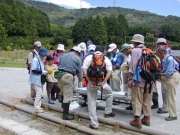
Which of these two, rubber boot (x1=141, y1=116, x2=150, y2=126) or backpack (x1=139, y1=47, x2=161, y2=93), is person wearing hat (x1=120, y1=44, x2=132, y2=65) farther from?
rubber boot (x1=141, y1=116, x2=150, y2=126)

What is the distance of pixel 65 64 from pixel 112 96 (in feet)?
4.45

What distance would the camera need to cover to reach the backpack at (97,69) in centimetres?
556

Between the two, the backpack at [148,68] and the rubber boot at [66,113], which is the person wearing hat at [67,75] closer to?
the rubber boot at [66,113]

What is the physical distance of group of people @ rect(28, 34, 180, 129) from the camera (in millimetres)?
5590

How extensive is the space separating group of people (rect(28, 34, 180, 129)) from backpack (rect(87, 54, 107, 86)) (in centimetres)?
2

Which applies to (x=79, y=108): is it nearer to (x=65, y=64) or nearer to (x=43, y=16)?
(x=65, y=64)

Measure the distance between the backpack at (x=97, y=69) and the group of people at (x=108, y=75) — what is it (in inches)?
0.8

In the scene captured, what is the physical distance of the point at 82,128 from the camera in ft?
18.5

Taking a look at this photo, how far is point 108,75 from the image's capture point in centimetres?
566

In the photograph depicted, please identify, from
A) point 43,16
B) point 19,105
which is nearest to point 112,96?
point 19,105

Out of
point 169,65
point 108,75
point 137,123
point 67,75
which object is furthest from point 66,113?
point 169,65

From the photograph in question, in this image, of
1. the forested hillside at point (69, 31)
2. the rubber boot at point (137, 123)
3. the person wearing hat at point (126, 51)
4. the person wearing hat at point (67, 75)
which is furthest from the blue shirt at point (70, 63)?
the forested hillside at point (69, 31)

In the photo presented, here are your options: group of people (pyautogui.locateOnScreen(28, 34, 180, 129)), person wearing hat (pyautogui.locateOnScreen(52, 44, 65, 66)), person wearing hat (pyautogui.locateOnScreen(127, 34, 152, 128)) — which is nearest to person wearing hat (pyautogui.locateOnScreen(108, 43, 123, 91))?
group of people (pyautogui.locateOnScreen(28, 34, 180, 129))

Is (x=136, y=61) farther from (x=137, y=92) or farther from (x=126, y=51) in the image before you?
(x=126, y=51)
